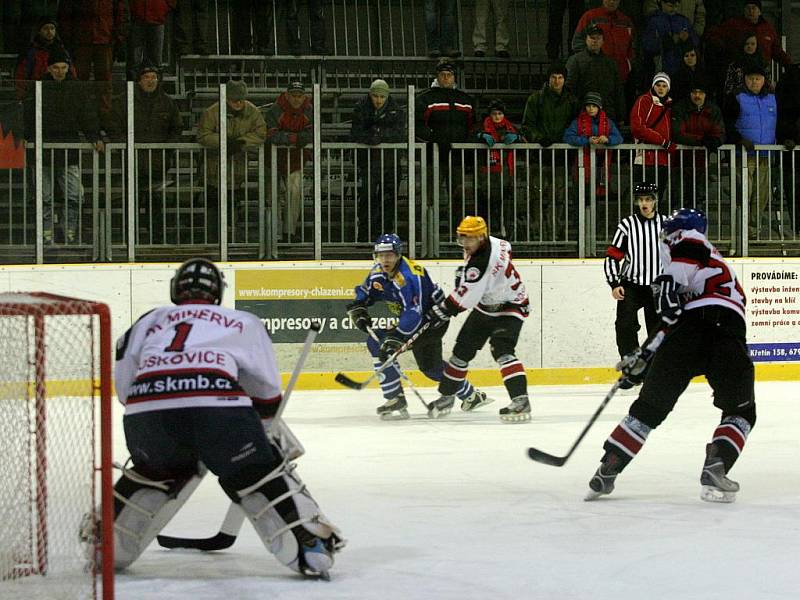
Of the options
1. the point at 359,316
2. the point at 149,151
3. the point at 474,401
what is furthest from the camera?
the point at 149,151

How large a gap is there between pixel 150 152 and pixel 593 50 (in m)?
3.61

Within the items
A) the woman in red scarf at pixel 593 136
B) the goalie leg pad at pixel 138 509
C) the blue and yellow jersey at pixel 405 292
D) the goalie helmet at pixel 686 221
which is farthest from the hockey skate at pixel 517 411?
the goalie leg pad at pixel 138 509

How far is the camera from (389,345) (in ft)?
29.1

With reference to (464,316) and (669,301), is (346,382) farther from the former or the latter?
(669,301)

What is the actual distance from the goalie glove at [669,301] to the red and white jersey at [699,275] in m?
0.02

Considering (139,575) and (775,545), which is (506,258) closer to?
(775,545)

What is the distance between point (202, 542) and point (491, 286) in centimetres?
395

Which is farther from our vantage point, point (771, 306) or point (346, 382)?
point (771, 306)

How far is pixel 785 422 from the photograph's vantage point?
8.44 m

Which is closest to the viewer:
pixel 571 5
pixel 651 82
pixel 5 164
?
pixel 5 164

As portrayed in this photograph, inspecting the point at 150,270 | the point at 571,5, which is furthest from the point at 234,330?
the point at 571,5

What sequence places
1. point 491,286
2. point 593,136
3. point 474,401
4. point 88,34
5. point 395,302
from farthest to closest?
point 88,34, point 593,136, point 474,401, point 395,302, point 491,286

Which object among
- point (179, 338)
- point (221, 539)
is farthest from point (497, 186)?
point (179, 338)

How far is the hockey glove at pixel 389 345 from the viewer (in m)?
8.87
